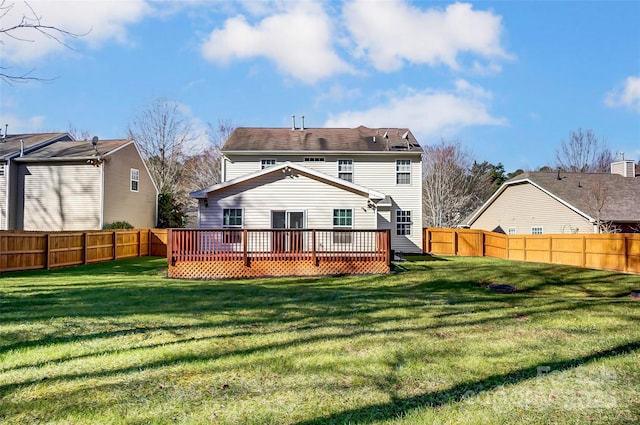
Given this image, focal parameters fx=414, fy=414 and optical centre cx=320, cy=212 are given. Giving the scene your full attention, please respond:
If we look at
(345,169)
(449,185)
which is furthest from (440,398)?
(449,185)

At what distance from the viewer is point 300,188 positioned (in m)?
16.8

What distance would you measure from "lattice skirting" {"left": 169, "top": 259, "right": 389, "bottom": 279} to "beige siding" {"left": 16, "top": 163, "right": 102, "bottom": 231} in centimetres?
1105

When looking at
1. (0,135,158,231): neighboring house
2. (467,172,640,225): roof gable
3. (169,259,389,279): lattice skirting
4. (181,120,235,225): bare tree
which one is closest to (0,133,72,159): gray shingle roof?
(0,135,158,231): neighboring house

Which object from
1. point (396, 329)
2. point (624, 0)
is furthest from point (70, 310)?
point (624, 0)

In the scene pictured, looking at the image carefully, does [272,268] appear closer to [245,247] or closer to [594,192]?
[245,247]

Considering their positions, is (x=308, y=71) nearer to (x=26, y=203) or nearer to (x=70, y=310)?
(x=26, y=203)

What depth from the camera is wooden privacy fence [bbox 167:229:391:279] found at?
13836mm

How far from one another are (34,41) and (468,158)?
40659 mm

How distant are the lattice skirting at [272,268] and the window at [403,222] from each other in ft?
27.3

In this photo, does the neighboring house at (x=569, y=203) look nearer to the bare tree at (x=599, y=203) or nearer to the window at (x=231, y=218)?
the bare tree at (x=599, y=203)

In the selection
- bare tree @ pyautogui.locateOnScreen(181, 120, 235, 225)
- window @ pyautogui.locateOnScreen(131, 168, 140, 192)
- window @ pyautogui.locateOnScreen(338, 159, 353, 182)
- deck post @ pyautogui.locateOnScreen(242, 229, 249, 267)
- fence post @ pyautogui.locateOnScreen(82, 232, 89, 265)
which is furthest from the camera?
bare tree @ pyautogui.locateOnScreen(181, 120, 235, 225)

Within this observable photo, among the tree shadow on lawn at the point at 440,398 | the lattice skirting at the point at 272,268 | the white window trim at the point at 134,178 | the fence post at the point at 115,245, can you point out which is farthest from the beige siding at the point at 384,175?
the tree shadow on lawn at the point at 440,398

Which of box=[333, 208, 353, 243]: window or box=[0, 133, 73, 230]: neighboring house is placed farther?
box=[0, 133, 73, 230]: neighboring house

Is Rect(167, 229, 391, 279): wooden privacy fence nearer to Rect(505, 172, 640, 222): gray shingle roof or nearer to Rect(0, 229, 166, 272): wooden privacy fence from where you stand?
Rect(0, 229, 166, 272): wooden privacy fence
